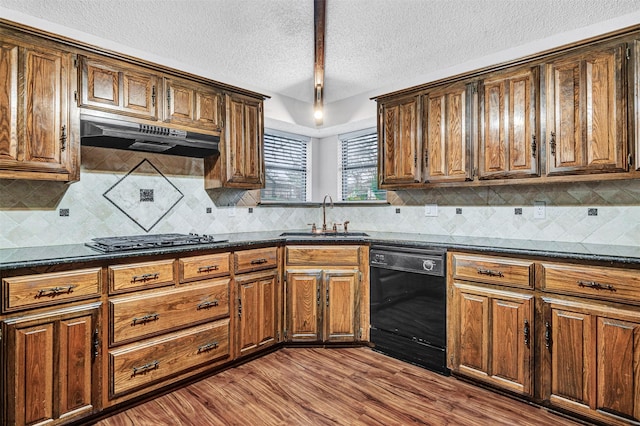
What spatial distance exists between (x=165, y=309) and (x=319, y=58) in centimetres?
258

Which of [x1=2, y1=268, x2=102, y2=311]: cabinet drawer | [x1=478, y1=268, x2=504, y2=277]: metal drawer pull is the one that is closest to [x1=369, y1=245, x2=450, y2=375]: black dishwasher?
[x1=478, y1=268, x2=504, y2=277]: metal drawer pull

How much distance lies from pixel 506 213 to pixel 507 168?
487 mm

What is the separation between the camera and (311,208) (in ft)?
14.4

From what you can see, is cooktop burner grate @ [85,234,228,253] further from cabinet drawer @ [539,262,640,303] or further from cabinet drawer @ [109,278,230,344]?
cabinet drawer @ [539,262,640,303]

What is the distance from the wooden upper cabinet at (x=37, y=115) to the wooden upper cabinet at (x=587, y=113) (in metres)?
3.30

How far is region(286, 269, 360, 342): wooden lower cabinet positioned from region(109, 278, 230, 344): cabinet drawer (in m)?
0.67

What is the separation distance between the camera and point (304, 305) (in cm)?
315

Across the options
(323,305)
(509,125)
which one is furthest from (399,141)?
(323,305)

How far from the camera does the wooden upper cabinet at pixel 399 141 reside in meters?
3.16

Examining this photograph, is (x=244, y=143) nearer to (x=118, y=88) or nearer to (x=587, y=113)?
(x=118, y=88)

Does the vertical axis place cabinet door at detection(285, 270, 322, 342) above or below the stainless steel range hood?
below

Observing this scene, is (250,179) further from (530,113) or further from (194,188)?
(530,113)

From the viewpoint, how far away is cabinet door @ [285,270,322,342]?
A: 3.14m

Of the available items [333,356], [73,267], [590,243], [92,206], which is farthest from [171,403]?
[590,243]
